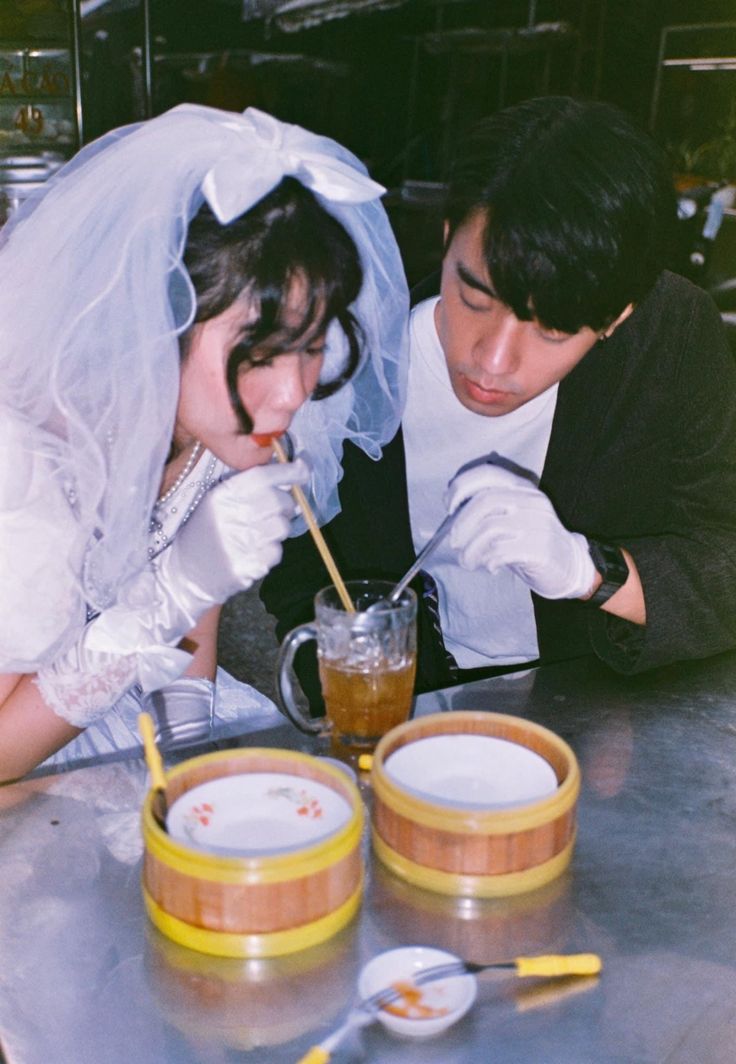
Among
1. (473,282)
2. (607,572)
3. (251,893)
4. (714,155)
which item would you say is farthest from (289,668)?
(714,155)

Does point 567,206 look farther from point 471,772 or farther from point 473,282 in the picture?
point 471,772

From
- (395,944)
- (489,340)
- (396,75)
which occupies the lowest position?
(395,944)

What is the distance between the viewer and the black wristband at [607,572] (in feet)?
4.90

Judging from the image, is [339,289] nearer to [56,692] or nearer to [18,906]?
[56,692]

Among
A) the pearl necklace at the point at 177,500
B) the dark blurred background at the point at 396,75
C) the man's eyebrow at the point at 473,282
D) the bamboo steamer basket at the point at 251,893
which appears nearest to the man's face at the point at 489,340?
the man's eyebrow at the point at 473,282

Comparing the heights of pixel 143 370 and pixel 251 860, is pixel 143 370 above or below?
above

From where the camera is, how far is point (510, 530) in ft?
4.58

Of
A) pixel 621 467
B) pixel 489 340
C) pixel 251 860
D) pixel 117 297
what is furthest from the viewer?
pixel 621 467

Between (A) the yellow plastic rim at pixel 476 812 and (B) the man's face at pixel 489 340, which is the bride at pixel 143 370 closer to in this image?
(B) the man's face at pixel 489 340

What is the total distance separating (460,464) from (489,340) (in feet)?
1.50

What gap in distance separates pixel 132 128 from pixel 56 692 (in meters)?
0.72

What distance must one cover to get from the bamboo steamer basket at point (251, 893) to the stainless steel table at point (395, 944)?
2 cm

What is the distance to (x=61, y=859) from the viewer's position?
101 centimetres

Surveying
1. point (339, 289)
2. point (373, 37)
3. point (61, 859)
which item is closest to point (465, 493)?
point (339, 289)
